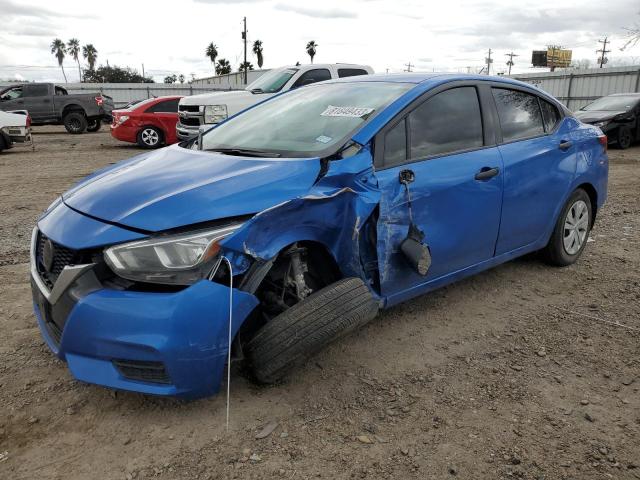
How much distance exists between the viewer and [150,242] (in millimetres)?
2332

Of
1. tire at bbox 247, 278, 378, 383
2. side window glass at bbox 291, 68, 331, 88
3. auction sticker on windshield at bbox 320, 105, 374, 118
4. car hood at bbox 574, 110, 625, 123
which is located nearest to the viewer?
tire at bbox 247, 278, 378, 383

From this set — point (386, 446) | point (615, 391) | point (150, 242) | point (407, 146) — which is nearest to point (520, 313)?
point (615, 391)

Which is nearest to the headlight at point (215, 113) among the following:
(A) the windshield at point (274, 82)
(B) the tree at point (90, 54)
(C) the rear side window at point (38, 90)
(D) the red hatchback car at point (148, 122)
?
(A) the windshield at point (274, 82)

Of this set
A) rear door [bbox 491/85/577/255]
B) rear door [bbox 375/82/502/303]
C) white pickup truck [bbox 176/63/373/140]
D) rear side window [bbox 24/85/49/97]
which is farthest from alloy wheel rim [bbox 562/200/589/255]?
rear side window [bbox 24/85/49/97]

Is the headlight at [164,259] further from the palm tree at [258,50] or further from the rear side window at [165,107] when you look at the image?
the palm tree at [258,50]

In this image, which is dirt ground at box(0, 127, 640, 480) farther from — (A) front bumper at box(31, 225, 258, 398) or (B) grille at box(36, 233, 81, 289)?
(B) grille at box(36, 233, 81, 289)

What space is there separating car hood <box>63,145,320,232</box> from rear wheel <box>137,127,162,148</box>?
11859 mm

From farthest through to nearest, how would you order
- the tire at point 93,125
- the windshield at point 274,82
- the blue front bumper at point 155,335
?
1. the tire at point 93,125
2. the windshield at point 274,82
3. the blue front bumper at point 155,335

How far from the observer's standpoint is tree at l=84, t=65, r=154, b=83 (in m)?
74.0

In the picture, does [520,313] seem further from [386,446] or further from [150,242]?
[150,242]

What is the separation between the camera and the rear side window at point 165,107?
1420 cm

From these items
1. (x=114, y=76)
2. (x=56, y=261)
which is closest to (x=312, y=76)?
(x=56, y=261)

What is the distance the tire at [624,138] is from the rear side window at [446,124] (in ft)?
41.0

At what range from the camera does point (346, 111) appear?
3.30 meters
